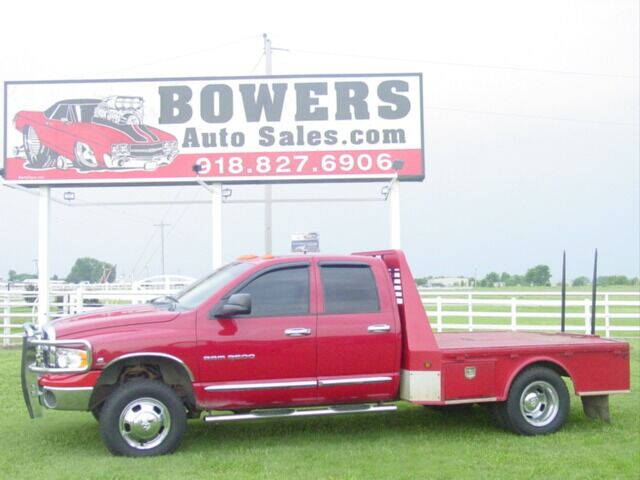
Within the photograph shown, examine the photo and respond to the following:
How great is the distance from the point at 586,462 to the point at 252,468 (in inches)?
109

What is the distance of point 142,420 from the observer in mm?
7426

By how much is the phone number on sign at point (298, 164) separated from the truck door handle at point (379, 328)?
901cm

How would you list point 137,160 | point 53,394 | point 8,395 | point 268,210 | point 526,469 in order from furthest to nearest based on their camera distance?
point 268,210 < point 137,160 < point 8,395 < point 53,394 < point 526,469

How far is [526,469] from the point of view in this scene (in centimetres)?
689

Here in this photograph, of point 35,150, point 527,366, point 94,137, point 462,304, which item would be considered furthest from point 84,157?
point 527,366

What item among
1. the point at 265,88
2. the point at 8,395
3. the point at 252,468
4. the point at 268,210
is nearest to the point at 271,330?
the point at 252,468

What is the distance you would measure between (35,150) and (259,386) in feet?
37.0

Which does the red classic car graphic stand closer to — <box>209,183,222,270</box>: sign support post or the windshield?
<box>209,183,222,270</box>: sign support post

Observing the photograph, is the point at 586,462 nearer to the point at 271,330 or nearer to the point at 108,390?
the point at 271,330

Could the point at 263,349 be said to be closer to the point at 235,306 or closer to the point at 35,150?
the point at 235,306

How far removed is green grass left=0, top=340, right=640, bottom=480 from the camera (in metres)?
6.84

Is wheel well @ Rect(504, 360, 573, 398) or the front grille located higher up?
the front grille

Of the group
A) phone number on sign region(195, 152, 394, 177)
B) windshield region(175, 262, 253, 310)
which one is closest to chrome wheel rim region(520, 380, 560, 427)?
windshield region(175, 262, 253, 310)

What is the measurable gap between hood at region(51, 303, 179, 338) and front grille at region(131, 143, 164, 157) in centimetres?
930
